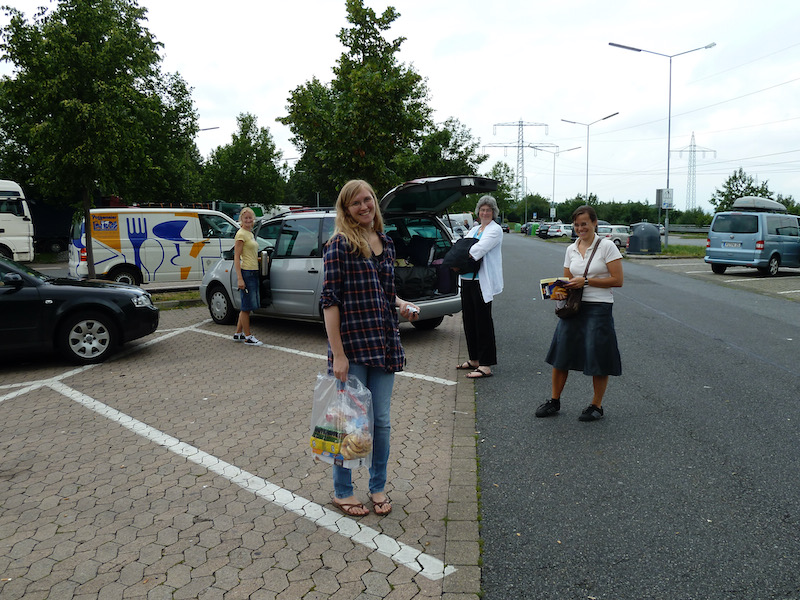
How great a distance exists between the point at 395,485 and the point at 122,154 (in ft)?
35.4

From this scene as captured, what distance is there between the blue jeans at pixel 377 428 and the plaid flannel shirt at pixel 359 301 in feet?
0.25

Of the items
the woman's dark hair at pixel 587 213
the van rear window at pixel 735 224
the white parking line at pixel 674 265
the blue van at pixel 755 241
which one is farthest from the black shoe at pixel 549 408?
the white parking line at pixel 674 265

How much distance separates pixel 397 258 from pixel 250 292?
2023 mm

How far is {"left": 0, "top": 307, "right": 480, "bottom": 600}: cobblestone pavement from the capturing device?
10.2 feet

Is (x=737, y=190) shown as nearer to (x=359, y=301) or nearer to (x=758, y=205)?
(x=758, y=205)

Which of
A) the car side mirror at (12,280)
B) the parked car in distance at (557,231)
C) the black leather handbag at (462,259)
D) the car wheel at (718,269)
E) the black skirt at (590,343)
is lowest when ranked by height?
the car wheel at (718,269)

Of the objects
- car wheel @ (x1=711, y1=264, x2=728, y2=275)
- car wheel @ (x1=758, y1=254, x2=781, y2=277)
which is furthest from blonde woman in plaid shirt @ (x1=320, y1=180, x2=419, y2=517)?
car wheel @ (x1=711, y1=264, x2=728, y2=275)

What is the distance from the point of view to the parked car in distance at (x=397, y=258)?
8297mm

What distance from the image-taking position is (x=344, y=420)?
3.49 m

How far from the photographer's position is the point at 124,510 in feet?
12.6

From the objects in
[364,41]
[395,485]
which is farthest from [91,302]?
[364,41]

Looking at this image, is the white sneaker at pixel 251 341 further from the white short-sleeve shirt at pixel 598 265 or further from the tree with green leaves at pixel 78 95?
the tree with green leaves at pixel 78 95

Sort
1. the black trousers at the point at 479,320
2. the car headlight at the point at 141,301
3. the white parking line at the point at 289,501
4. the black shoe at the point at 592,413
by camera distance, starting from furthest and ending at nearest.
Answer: the car headlight at the point at 141,301 < the black trousers at the point at 479,320 < the black shoe at the point at 592,413 < the white parking line at the point at 289,501

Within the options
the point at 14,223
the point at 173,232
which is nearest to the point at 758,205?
the point at 173,232
